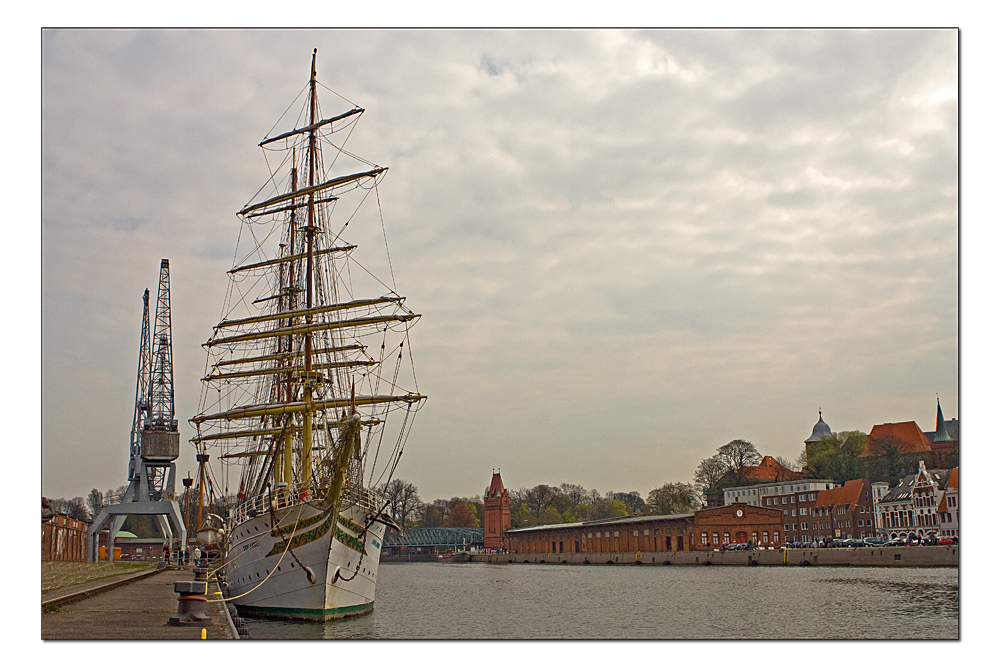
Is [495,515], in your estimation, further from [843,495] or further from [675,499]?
[843,495]

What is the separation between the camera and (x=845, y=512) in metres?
108

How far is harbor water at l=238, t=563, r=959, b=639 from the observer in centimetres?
2867

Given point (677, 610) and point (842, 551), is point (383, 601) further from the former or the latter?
point (842, 551)

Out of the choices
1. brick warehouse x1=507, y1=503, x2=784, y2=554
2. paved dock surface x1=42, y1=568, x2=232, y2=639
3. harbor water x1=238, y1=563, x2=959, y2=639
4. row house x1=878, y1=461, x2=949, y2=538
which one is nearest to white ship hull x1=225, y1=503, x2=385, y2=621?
harbor water x1=238, y1=563, x2=959, y2=639

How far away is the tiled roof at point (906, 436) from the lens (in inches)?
4626

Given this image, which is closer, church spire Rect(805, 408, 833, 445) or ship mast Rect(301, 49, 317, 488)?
ship mast Rect(301, 49, 317, 488)

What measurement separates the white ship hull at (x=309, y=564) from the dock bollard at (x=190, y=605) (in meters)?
8.22

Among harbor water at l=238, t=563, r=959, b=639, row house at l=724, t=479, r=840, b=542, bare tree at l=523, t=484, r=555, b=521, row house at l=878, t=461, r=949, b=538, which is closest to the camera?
harbor water at l=238, t=563, r=959, b=639

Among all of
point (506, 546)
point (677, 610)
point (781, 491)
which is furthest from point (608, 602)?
point (506, 546)

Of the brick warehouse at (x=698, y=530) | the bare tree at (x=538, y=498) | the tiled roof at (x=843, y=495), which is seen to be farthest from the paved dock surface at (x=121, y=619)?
the bare tree at (x=538, y=498)

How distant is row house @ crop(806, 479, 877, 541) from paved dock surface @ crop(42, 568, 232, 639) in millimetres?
95424

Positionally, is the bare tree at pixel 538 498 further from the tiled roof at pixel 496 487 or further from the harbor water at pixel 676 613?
the harbor water at pixel 676 613

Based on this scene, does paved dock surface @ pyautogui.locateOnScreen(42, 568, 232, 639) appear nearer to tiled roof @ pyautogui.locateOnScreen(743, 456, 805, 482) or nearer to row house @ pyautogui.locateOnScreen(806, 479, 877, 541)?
row house @ pyautogui.locateOnScreen(806, 479, 877, 541)
